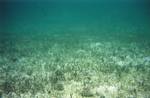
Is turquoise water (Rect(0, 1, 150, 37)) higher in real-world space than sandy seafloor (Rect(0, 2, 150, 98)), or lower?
higher

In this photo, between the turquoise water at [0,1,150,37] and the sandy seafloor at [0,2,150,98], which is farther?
the turquoise water at [0,1,150,37]

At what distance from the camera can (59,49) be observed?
19312 millimetres

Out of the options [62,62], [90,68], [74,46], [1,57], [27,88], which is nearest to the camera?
[27,88]

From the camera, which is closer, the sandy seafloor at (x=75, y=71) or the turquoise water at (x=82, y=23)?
the sandy seafloor at (x=75, y=71)

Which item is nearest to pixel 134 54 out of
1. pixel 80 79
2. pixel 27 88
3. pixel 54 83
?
pixel 80 79

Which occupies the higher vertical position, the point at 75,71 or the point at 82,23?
the point at 82,23

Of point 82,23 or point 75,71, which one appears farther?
point 82,23

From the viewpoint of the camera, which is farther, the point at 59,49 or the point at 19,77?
the point at 59,49

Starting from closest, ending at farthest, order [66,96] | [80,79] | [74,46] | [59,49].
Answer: [66,96], [80,79], [59,49], [74,46]

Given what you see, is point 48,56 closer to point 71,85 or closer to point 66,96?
point 71,85

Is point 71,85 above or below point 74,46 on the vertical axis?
below

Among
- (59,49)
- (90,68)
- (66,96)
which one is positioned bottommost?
(66,96)

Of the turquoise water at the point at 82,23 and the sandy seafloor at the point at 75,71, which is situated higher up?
the turquoise water at the point at 82,23

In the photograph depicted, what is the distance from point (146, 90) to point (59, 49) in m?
9.55
